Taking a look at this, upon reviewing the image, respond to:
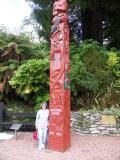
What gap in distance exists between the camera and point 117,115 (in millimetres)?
12352

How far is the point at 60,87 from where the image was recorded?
35.0 ft

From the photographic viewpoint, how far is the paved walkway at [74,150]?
9664 millimetres

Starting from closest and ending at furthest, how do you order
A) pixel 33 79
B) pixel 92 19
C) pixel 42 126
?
pixel 42 126, pixel 33 79, pixel 92 19

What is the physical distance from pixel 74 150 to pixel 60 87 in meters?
1.90

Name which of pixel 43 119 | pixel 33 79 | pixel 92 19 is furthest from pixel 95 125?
pixel 92 19

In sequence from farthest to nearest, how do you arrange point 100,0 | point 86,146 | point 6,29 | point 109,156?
point 100,0
point 6,29
point 86,146
point 109,156

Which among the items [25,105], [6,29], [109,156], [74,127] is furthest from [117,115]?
[6,29]

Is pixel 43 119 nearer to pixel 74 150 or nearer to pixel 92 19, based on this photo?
pixel 74 150

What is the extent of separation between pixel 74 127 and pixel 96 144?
194 centimetres

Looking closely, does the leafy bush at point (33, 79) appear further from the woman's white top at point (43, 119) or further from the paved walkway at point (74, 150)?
the woman's white top at point (43, 119)

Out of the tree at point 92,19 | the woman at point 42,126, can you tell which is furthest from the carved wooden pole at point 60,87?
the tree at point 92,19

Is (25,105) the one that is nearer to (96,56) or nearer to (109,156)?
(96,56)

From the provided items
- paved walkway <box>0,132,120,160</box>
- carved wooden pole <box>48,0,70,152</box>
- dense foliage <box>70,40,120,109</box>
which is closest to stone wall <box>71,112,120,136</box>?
paved walkway <box>0,132,120,160</box>

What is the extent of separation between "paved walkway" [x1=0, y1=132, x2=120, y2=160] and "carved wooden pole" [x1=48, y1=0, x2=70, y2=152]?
1.28 feet
